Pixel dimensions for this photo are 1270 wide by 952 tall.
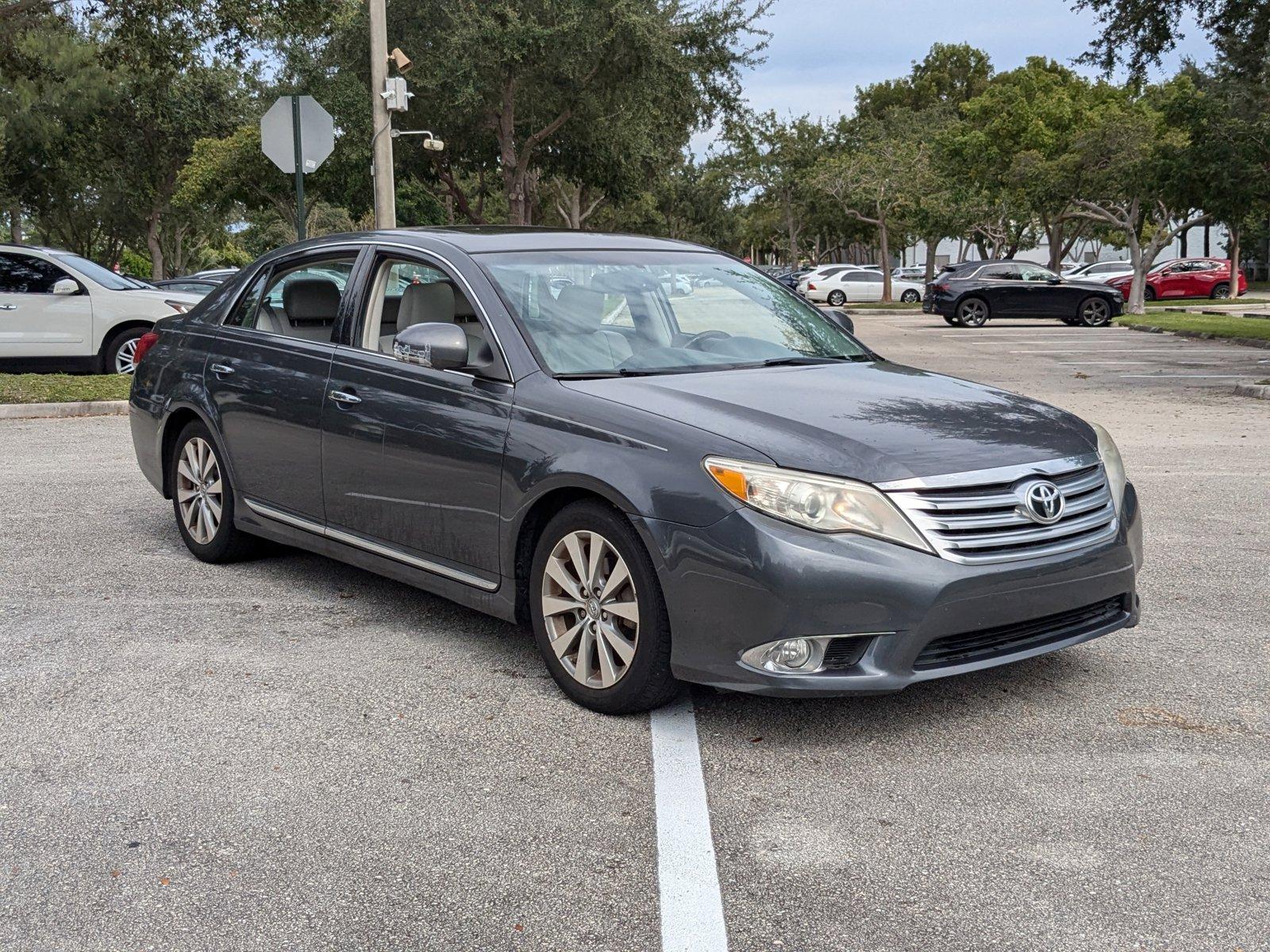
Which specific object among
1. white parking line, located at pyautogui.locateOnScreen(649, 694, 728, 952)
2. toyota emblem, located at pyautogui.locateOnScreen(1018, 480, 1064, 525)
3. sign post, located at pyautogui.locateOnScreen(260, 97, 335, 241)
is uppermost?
sign post, located at pyautogui.locateOnScreen(260, 97, 335, 241)

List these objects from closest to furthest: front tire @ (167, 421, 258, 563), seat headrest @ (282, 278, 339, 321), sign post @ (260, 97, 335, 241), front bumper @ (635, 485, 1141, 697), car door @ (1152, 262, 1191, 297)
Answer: front bumper @ (635, 485, 1141, 697), seat headrest @ (282, 278, 339, 321), front tire @ (167, 421, 258, 563), sign post @ (260, 97, 335, 241), car door @ (1152, 262, 1191, 297)

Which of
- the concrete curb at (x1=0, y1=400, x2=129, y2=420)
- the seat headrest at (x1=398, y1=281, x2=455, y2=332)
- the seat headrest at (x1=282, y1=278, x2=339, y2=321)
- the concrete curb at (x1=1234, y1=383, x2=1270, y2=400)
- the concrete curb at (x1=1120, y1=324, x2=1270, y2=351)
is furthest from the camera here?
the concrete curb at (x1=1120, y1=324, x2=1270, y2=351)

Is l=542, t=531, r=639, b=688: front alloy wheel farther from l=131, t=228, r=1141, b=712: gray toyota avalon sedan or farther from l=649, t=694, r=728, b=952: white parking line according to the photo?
l=649, t=694, r=728, b=952: white parking line

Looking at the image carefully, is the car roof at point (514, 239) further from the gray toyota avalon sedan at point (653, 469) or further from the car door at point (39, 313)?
the car door at point (39, 313)

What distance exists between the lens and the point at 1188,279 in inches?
1743

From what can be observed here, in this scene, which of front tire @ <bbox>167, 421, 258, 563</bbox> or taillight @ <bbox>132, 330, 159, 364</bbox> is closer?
front tire @ <bbox>167, 421, 258, 563</bbox>

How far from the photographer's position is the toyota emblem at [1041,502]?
4.25 metres

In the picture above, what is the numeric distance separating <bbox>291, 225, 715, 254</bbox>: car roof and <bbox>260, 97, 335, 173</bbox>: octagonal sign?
9.94m

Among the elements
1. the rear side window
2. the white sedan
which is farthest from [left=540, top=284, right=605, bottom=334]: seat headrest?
the white sedan

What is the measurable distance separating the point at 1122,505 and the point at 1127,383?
12.3 m

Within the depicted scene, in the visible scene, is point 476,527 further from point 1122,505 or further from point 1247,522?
point 1247,522

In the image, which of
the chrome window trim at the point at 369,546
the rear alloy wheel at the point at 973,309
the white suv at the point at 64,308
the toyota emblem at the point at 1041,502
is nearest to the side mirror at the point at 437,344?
the chrome window trim at the point at 369,546

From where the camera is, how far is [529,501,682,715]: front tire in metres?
4.30

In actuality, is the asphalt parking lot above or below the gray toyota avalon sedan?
below
